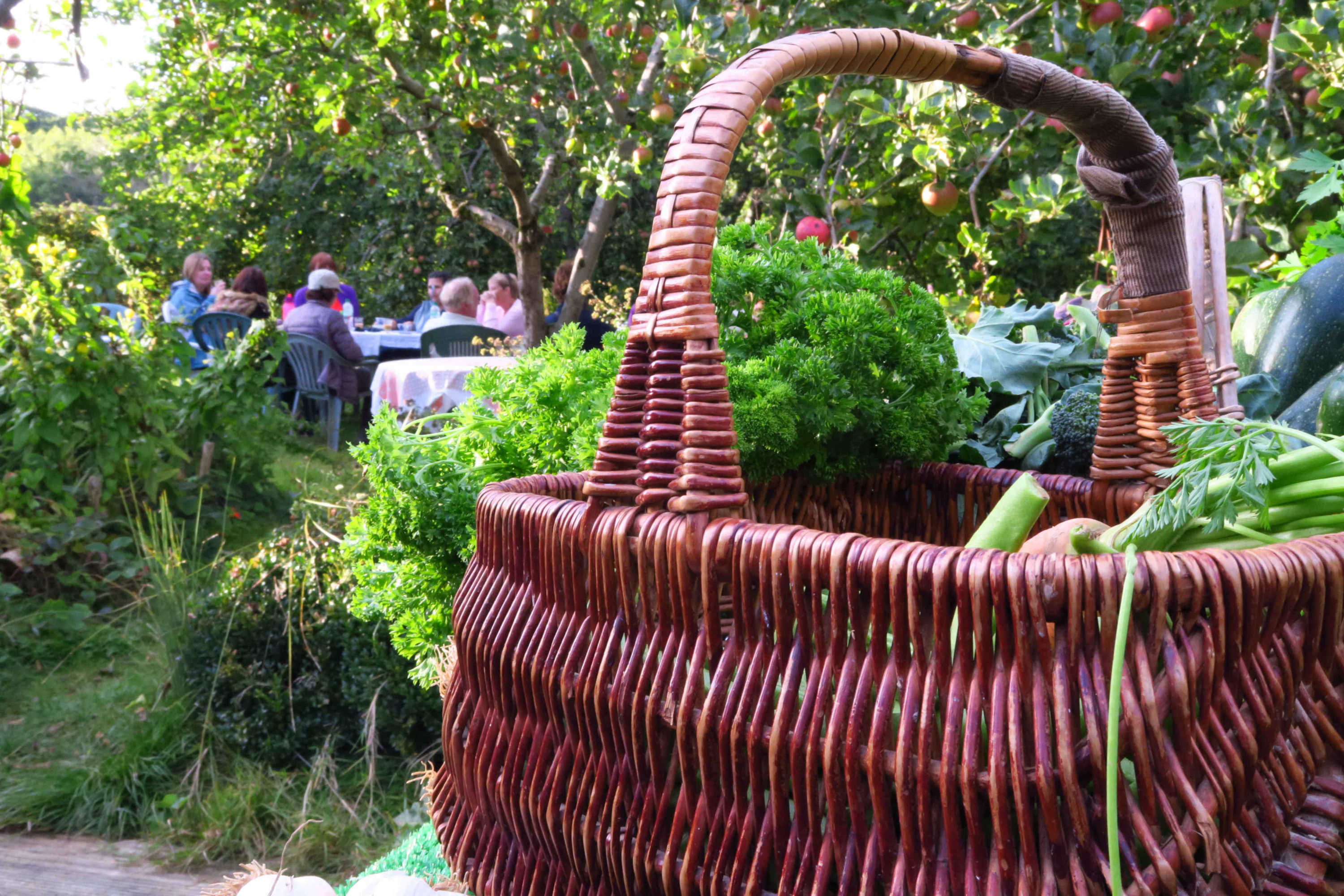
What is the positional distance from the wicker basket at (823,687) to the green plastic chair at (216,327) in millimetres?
6326

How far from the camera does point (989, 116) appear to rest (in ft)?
9.66

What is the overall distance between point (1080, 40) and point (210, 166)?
37.1ft

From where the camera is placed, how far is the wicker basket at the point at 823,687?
0.64 metres

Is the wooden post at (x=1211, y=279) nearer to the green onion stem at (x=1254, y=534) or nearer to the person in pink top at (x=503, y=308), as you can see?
the green onion stem at (x=1254, y=534)

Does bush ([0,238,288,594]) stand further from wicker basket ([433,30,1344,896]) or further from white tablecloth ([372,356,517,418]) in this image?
wicker basket ([433,30,1344,896])

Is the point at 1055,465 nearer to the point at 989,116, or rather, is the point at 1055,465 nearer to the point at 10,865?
the point at 989,116

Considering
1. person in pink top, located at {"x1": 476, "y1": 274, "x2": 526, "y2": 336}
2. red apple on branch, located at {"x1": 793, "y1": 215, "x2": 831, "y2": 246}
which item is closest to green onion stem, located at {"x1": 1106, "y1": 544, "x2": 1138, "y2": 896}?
red apple on branch, located at {"x1": 793, "y1": 215, "x2": 831, "y2": 246}

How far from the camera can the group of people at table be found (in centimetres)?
685

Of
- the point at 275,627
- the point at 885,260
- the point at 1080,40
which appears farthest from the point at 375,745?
the point at 1080,40

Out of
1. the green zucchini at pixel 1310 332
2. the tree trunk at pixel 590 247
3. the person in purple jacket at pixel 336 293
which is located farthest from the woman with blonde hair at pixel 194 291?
the green zucchini at pixel 1310 332

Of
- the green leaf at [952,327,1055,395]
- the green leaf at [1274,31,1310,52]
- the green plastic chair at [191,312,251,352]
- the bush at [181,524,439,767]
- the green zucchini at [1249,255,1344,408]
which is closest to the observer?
the green zucchini at [1249,255,1344,408]

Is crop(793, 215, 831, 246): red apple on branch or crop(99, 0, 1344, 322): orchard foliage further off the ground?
crop(99, 0, 1344, 322): orchard foliage

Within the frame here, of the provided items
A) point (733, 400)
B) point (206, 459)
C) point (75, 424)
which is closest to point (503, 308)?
point (206, 459)

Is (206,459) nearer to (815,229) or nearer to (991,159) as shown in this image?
(815,229)
